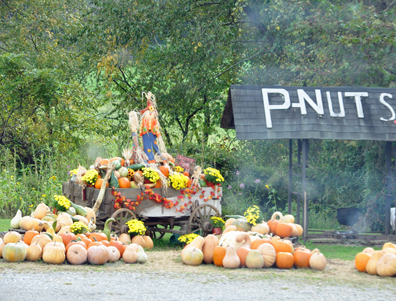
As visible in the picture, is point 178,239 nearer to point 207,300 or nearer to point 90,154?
point 207,300

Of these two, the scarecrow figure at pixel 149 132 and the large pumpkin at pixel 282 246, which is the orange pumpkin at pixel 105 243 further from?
the scarecrow figure at pixel 149 132

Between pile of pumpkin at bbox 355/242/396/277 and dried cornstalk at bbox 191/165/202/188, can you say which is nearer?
pile of pumpkin at bbox 355/242/396/277

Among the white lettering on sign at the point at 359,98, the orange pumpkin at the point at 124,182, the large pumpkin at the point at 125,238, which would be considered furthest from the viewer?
the white lettering on sign at the point at 359,98

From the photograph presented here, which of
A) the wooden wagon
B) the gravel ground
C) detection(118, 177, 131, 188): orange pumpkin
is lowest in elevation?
the gravel ground

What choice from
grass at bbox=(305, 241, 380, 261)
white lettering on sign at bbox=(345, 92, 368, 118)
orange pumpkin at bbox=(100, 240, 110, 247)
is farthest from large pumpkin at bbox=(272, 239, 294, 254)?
white lettering on sign at bbox=(345, 92, 368, 118)

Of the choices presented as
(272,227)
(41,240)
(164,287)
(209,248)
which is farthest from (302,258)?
(41,240)

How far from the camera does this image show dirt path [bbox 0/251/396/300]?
224 inches

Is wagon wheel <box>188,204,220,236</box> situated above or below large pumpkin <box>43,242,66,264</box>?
above

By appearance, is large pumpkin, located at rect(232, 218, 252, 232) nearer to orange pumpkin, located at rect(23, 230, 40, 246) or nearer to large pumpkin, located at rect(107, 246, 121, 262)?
large pumpkin, located at rect(107, 246, 121, 262)

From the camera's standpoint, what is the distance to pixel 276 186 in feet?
48.8

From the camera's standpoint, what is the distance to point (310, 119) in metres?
10.2

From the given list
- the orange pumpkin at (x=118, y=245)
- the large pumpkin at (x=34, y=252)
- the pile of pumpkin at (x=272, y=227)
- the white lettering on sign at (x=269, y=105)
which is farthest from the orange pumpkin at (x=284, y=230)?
the large pumpkin at (x=34, y=252)

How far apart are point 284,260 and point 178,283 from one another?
6.01 feet

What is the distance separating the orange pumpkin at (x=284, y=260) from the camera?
24.7ft
